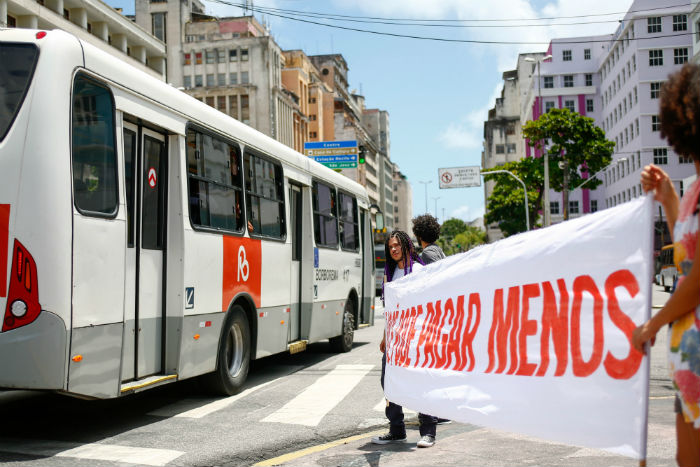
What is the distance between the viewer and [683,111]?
126 inches

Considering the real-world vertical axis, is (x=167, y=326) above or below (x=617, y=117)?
below

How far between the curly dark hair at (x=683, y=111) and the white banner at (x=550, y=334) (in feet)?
1.43

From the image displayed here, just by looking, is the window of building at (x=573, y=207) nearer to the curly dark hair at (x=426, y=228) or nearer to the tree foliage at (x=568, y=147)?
the tree foliage at (x=568, y=147)

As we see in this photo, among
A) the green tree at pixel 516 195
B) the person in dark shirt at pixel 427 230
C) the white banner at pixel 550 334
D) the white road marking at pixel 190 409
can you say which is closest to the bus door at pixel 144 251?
the white road marking at pixel 190 409

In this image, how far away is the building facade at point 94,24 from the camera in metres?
45.0

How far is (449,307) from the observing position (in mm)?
5570

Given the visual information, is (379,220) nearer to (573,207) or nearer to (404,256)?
(404,256)

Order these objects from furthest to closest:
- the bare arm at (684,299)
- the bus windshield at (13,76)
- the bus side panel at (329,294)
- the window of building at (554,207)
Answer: the window of building at (554,207), the bus side panel at (329,294), the bus windshield at (13,76), the bare arm at (684,299)

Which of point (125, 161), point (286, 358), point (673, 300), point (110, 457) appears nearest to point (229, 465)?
point (110, 457)

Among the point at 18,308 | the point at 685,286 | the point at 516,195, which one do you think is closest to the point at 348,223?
the point at 18,308

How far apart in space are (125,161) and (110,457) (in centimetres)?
271

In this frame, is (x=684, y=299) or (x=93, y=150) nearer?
(x=684, y=299)

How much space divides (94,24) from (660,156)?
1839 inches

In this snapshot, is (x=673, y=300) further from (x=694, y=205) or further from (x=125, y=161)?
(x=125, y=161)
